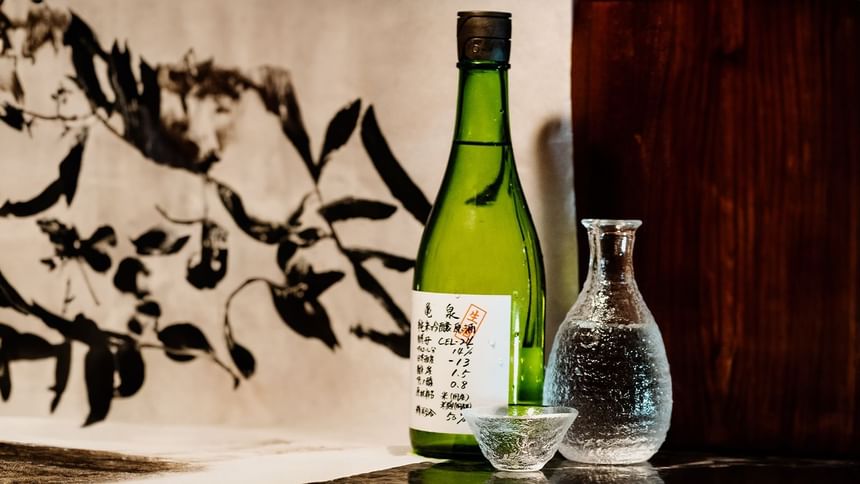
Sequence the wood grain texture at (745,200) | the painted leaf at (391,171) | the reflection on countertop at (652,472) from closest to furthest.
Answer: the reflection on countertop at (652,472) → the wood grain texture at (745,200) → the painted leaf at (391,171)

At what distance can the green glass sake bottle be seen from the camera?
851 mm

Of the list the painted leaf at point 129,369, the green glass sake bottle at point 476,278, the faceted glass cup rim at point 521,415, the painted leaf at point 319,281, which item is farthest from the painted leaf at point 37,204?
the faceted glass cup rim at point 521,415

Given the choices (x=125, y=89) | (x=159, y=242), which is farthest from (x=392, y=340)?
(x=125, y=89)

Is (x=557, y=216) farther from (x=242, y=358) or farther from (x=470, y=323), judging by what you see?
(x=242, y=358)

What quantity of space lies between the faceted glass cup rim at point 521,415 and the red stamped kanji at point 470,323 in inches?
2.1

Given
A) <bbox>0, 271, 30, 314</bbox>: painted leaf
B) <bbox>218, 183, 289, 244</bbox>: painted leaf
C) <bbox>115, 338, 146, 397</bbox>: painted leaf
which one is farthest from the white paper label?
<bbox>0, 271, 30, 314</bbox>: painted leaf

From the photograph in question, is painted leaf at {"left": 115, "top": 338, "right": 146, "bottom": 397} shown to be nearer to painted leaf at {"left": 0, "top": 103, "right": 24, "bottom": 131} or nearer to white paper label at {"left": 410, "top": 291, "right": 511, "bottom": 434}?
painted leaf at {"left": 0, "top": 103, "right": 24, "bottom": 131}

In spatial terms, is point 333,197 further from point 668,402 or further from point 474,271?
point 668,402

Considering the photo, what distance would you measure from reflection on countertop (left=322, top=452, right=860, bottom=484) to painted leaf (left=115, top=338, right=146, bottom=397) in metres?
0.34

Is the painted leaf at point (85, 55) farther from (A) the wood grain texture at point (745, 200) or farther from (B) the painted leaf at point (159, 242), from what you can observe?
(A) the wood grain texture at point (745, 200)

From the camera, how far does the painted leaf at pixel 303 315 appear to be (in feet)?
3.42

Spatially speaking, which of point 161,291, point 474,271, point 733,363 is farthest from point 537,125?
point 161,291

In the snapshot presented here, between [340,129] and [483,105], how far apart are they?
0.19 metres

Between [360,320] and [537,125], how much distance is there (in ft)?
0.79
